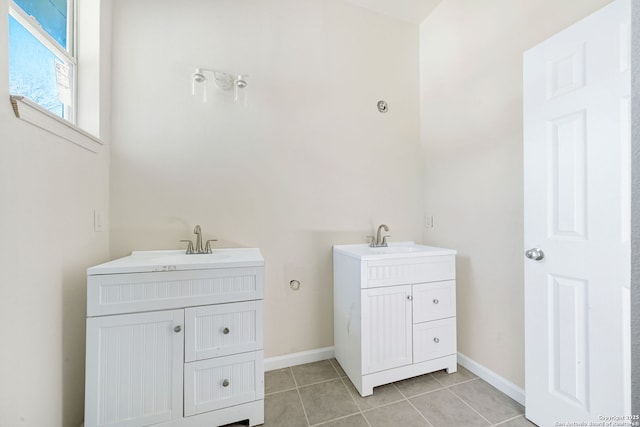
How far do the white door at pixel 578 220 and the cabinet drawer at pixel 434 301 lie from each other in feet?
1.54

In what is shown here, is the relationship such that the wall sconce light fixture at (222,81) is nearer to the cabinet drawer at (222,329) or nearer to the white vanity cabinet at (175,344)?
the white vanity cabinet at (175,344)

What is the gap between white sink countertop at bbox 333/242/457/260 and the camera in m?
1.65

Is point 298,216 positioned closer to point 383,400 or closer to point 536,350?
point 383,400

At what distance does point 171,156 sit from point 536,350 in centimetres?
236

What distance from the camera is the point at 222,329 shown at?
1320mm

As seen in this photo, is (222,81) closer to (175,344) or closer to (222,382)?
(175,344)

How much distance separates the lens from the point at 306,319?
1.97 m

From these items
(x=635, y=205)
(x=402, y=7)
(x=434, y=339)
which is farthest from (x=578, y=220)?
(x=402, y=7)

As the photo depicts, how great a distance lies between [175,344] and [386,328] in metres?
1.18

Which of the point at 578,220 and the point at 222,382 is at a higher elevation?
the point at 578,220

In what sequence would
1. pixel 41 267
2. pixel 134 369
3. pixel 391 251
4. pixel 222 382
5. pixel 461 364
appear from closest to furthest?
1. pixel 41 267
2. pixel 134 369
3. pixel 222 382
4. pixel 461 364
5. pixel 391 251

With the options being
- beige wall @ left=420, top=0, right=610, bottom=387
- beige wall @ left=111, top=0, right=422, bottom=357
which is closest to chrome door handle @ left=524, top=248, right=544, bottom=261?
beige wall @ left=420, top=0, right=610, bottom=387

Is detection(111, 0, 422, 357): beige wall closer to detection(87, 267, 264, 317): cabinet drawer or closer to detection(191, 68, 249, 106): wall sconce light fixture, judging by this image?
detection(191, 68, 249, 106): wall sconce light fixture

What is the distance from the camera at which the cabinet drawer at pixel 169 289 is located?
118 centimetres
